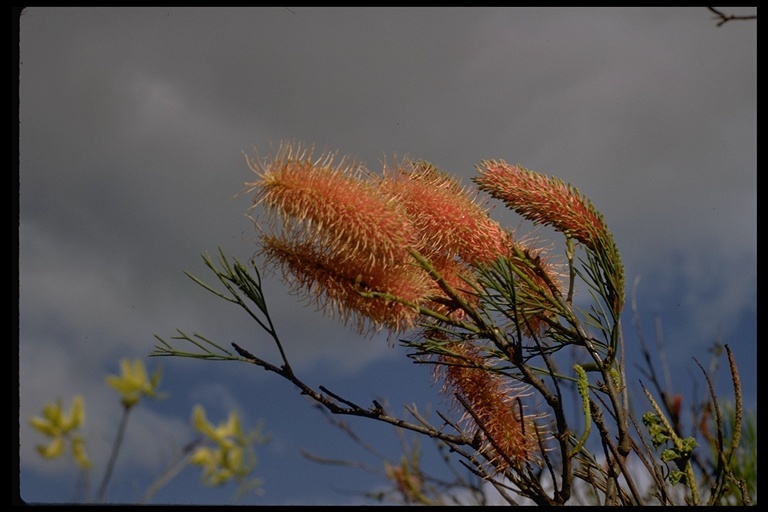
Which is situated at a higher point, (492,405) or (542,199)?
(542,199)

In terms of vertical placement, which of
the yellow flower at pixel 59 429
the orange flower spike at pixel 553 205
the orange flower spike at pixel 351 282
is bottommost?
the yellow flower at pixel 59 429

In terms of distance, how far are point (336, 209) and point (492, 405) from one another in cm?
31

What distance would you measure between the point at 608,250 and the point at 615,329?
0.34ft

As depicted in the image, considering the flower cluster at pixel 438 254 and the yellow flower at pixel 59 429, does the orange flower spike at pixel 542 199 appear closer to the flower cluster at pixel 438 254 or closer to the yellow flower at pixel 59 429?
the flower cluster at pixel 438 254

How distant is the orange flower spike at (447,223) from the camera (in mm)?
848

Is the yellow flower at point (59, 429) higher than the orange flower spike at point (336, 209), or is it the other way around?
the orange flower spike at point (336, 209)

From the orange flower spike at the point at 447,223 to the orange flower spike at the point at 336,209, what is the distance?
0.06 m

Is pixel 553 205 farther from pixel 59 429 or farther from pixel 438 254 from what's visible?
pixel 59 429

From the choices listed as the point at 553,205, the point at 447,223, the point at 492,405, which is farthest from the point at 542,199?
the point at 492,405

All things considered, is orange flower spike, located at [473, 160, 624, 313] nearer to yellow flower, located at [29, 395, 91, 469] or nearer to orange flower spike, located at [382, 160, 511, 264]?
orange flower spike, located at [382, 160, 511, 264]

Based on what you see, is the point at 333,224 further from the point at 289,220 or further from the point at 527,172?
the point at 527,172

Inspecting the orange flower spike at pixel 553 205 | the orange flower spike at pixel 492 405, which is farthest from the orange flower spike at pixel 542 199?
the orange flower spike at pixel 492 405

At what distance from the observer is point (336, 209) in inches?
30.3
